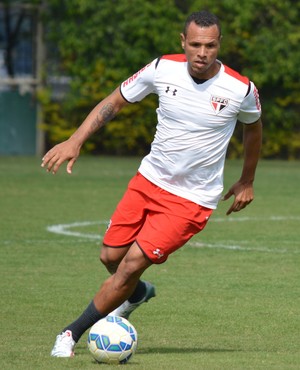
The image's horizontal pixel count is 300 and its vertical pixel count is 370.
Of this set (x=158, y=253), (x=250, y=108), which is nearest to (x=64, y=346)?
(x=158, y=253)

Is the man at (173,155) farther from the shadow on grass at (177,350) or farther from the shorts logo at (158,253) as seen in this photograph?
the shadow on grass at (177,350)

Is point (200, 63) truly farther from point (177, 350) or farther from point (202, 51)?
point (177, 350)

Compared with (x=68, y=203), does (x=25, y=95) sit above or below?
below

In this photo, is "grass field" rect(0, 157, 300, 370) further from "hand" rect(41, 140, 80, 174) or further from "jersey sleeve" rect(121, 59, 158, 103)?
"jersey sleeve" rect(121, 59, 158, 103)

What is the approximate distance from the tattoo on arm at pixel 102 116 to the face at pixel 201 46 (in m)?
0.62

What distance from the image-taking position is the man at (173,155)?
7504mm

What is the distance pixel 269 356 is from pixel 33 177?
51.8 ft

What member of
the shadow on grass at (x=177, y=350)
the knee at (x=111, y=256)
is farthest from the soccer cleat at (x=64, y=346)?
the knee at (x=111, y=256)

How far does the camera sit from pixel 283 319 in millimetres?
9023

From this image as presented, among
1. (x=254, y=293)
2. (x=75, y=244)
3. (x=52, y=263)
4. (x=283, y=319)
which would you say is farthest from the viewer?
(x=75, y=244)

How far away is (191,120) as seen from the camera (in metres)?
7.64

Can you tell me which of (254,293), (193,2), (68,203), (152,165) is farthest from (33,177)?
(152,165)

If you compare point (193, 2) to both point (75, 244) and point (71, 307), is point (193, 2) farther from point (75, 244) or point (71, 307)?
point (71, 307)

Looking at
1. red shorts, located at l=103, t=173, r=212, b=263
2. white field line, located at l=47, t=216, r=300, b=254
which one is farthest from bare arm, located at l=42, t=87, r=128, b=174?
white field line, located at l=47, t=216, r=300, b=254
